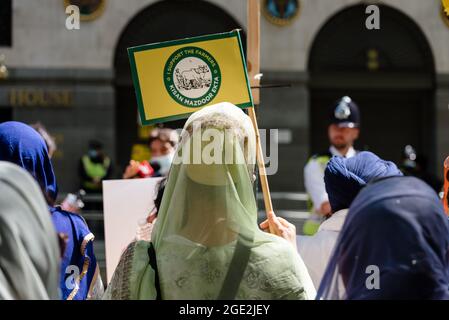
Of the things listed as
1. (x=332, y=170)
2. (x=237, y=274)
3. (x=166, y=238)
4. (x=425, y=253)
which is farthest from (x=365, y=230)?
(x=332, y=170)

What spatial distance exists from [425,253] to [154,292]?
2.78 feet

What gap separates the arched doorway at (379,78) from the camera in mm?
16812

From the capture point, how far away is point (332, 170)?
3367mm

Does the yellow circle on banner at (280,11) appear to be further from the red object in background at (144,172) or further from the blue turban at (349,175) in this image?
the blue turban at (349,175)

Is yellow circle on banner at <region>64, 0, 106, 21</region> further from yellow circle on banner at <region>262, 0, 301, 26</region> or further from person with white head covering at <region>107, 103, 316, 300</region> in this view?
person with white head covering at <region>107, 103, 316, 300</region>

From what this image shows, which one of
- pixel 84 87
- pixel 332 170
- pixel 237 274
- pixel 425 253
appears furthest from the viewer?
pixel 84 87

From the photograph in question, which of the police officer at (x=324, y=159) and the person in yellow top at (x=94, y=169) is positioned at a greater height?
the police officer at (x=324, y=159)

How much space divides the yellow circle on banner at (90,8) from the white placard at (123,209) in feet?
39.3

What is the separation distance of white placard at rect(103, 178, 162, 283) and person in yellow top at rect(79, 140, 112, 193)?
28.8ft

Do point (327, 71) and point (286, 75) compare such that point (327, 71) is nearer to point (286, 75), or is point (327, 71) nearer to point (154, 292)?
point (286, 75)

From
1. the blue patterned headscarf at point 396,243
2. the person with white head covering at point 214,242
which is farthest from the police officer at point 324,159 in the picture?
the blue patterned headscarf at point 396,243

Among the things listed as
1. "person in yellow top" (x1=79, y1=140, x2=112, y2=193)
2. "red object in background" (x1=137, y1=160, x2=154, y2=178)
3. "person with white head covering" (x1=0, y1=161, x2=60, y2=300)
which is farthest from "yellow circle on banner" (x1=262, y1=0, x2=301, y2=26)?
"person with white head covering" (x1=0, y1=161, x2=60, y2=300)

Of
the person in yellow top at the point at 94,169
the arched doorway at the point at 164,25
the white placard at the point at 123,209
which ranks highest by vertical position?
the arched doorway at the point at 164,25

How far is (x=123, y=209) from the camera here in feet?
15.7
